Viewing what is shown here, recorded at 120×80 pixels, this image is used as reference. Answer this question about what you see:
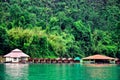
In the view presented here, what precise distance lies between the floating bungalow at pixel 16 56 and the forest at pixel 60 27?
1741 millimetres

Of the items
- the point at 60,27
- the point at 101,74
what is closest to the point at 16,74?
the point at 101,74

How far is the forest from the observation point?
65688 millimetres

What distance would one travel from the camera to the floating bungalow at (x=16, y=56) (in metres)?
62.0

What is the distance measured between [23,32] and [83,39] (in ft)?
41.2

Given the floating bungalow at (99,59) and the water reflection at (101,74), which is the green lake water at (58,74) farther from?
the floating bungalow at (99,59)

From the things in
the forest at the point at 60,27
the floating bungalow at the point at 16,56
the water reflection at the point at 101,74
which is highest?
the forest at the point at 60,27

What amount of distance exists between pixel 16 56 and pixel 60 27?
15.1m

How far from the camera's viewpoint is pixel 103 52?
236ft

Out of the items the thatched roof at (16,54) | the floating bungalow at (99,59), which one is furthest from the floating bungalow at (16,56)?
the floating bungalow at (99,59)

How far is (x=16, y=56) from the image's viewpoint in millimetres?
62344

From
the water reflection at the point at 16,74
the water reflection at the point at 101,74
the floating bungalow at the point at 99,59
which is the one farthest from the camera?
the floating bungalow at the point at 99,59

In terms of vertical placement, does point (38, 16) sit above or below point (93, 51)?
above

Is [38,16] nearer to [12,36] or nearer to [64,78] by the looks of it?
[12,36]

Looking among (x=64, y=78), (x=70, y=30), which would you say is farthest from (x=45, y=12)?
(x=64, y=78)
